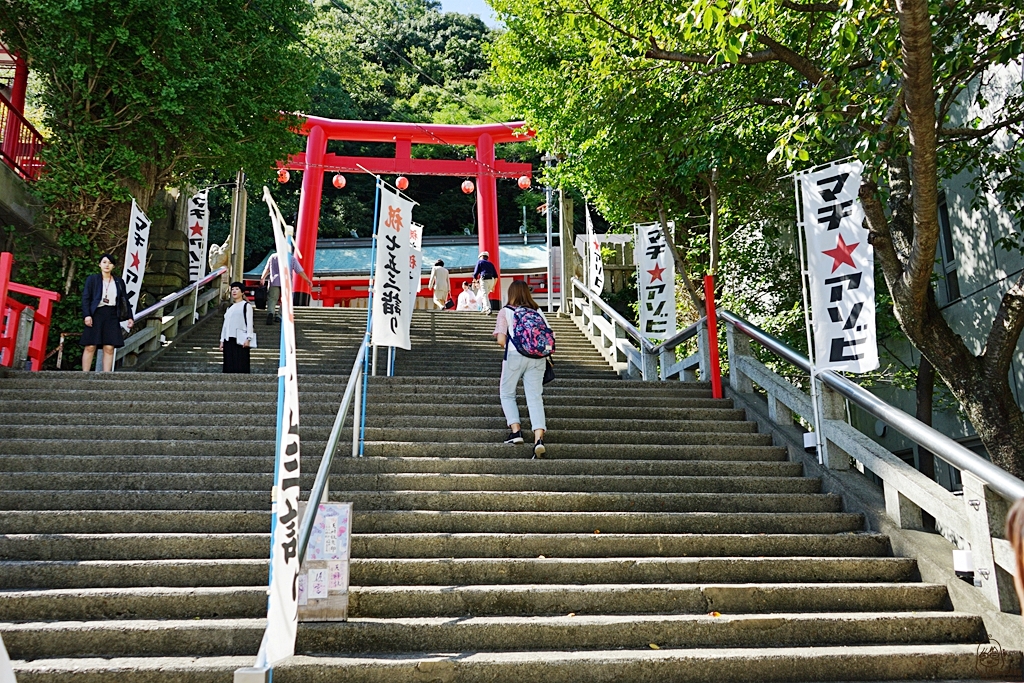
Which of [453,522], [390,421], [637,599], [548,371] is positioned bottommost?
[637,599]

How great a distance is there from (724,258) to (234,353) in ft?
26.2

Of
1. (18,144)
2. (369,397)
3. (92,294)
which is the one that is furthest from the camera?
(18,144)

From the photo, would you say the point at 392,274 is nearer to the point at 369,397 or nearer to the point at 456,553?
the point at 369,397

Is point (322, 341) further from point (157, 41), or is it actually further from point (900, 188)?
point (900, 188)

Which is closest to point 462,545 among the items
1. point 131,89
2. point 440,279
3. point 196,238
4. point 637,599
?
point 637,599

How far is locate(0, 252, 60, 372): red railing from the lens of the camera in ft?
27.5

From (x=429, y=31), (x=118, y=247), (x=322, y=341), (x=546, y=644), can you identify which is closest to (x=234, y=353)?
(x=322, y=341)

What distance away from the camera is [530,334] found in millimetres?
7102

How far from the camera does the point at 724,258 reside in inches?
530

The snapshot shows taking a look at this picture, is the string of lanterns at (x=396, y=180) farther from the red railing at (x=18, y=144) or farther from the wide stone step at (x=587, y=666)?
the wide stone step at (x=587, y=666)

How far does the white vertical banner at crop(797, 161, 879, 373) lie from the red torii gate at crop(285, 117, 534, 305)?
1234 centimetres

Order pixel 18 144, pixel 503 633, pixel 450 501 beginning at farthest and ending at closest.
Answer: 1. pixel 18 144
2. pixel 450 501
3. pixel 503 633

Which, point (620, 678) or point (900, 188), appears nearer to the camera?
point (620, 678)

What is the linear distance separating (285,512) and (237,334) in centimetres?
680
